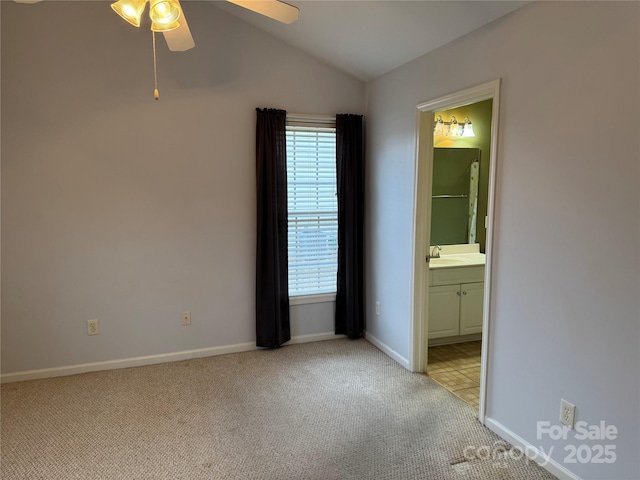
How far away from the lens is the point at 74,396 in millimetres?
2930

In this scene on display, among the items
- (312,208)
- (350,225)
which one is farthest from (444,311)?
(312,208)

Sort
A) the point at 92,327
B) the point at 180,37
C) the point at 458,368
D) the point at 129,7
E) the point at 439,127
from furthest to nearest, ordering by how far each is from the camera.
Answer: the point at 439,127, the point at 458,368, the point at 92,327, the point at 180,37, the point at 129,7

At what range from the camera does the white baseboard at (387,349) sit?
3406mm

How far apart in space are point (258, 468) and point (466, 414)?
136 cm

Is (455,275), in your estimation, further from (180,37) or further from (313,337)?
(180,37)

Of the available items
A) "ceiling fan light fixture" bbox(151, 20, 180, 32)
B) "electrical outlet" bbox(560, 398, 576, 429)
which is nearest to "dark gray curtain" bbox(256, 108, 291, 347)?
"ceiling fan light fixture" bbox(151, 20, 180, 32)

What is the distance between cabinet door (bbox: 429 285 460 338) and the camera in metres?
3.72

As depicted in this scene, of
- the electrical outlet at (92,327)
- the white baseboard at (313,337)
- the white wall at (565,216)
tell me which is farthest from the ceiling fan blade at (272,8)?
the white baseboard at (313,337)

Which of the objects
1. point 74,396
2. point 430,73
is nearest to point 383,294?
point 430,73

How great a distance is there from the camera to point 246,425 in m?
2.57

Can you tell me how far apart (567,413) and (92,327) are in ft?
10.6

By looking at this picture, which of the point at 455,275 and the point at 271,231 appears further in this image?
the point at 455,275

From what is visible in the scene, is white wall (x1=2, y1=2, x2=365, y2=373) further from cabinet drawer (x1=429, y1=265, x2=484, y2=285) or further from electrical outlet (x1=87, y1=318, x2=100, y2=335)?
cabinet drawer (x1=429, y1=265, x2=484, y2=285)

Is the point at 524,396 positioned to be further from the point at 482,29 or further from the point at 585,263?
the point at 482,29
